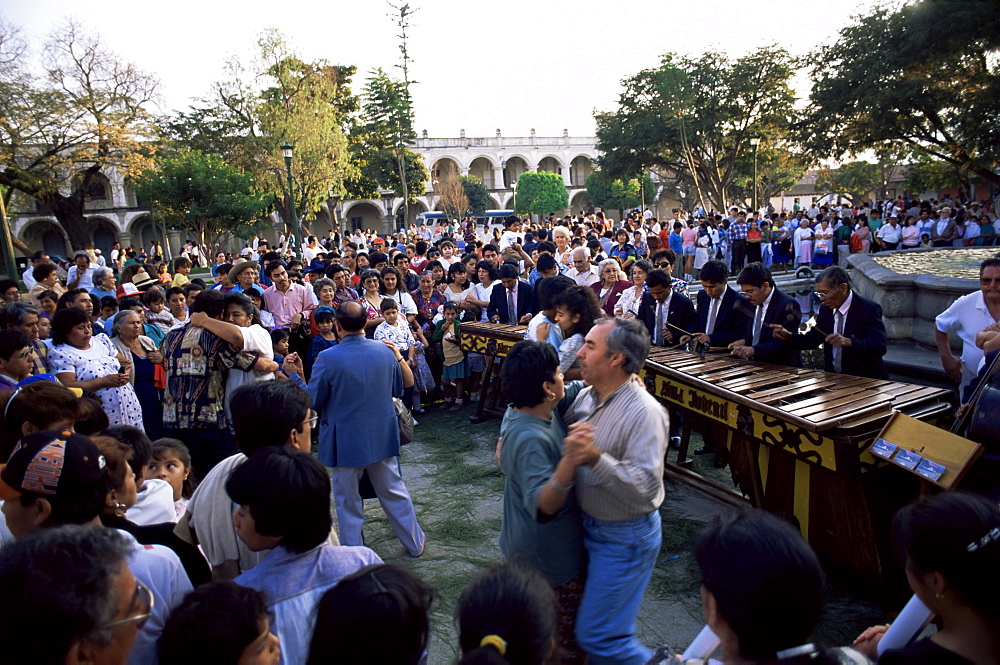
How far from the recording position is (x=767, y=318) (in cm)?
509

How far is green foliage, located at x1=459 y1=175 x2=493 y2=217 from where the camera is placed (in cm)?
5494

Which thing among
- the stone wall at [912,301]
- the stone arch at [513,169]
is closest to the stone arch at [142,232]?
the stone arch at [513,169]

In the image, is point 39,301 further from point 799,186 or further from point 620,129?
point 799,186

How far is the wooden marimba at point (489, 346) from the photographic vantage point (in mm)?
6925

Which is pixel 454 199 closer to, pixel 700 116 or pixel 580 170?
pixel 580 170

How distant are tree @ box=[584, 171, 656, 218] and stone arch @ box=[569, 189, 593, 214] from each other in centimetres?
349

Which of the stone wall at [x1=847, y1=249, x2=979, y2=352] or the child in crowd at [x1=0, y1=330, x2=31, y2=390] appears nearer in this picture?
the child in crowd at [x1=0, y1=330, x2=31, y2=390]

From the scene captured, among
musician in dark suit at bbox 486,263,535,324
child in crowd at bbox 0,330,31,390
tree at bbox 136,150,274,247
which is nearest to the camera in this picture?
child in crowd at bbox 0,330,31,390

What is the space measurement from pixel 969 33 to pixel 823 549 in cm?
1844

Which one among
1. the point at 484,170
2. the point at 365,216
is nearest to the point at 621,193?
the point at 484,170

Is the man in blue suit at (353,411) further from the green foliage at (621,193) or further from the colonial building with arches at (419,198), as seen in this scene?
the green foliage at (621,193)

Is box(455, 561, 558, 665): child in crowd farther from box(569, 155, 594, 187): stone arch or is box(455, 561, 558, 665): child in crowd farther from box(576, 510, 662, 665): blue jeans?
box(569, 155, 594, 187): stone arch

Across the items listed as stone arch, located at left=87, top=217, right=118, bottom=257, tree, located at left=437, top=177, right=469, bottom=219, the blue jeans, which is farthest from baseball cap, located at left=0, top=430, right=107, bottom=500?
stone arch, located at left=87, top=217, right=118, bottom=257

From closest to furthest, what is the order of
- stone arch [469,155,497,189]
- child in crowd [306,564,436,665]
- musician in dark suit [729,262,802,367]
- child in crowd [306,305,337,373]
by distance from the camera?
child in crowd [306,564,436,665] → musician in dark suit [729,262,802,367] → child in crowd [306,305,337,373] → stone arch [469,155,497,189]
